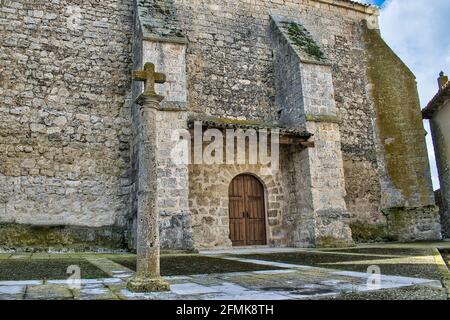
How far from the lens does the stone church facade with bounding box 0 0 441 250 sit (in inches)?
309

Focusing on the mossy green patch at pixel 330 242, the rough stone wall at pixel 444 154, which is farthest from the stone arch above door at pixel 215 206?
the rough stone wall at pixel 444 154

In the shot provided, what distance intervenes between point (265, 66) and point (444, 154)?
684 centimetres

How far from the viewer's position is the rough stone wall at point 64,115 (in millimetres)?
7828

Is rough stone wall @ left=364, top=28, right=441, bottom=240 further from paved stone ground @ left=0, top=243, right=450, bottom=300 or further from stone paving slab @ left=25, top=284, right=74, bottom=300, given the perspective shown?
stone paving slab @ left=25, top=284, right=74, bottom=300

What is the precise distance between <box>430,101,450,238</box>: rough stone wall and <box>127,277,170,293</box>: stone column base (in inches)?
477

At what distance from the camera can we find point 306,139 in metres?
9.16

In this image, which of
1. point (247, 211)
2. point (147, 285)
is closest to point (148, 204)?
point (147, 285)

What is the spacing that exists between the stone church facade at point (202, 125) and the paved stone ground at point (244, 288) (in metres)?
3.72

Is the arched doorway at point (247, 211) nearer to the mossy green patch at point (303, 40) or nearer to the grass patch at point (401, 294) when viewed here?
the mossy green patch at point (303, 40)

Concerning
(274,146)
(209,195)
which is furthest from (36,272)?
(274,146)

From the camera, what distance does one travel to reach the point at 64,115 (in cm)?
831

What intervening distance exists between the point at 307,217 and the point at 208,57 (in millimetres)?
4605

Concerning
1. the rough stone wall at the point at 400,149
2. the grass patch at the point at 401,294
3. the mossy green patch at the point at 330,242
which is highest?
the rough stone wall at the point at 400,149

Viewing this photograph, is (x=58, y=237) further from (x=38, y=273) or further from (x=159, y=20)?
(x=159, y=20)
